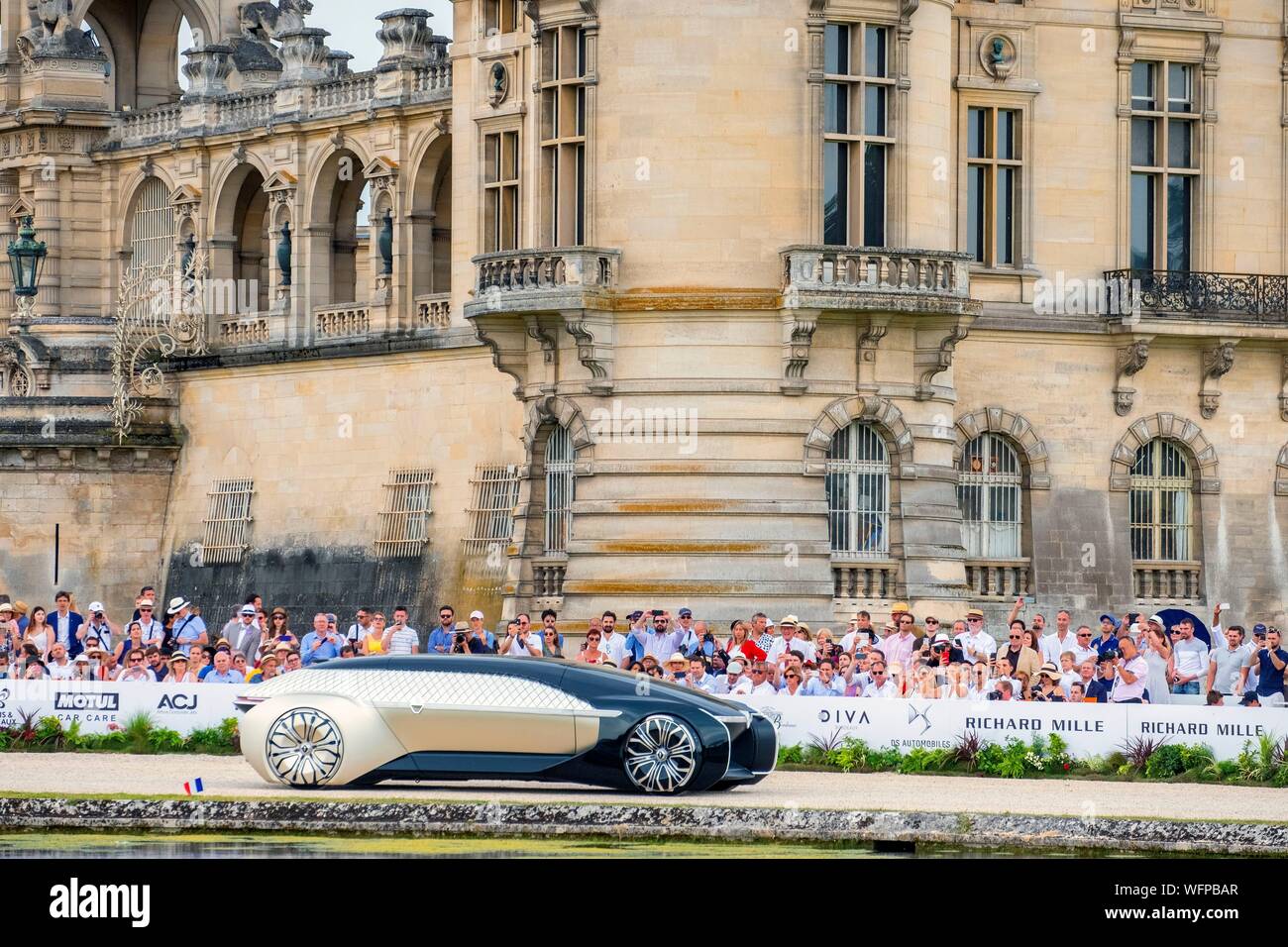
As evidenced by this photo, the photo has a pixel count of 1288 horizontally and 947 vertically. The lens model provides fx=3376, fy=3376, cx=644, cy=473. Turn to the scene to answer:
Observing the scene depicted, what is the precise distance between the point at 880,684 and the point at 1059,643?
388cm

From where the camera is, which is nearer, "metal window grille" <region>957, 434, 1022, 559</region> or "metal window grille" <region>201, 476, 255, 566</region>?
"metal window grille" <region>957, 434, 1022, 559</region>

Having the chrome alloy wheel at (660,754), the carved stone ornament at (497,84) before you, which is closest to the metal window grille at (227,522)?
the carved stone ornament at (497,84)

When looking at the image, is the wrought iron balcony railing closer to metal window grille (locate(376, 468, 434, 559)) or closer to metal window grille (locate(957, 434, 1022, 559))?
metal window grille (locate(957, 434, 1022, 559))

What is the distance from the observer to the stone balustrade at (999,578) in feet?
171

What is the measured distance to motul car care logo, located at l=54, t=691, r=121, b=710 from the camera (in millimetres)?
40188

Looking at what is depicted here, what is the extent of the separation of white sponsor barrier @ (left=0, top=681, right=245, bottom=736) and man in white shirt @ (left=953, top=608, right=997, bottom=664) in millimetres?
8958

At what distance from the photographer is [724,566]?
47.7 m

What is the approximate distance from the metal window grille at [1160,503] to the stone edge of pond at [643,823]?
22366mm

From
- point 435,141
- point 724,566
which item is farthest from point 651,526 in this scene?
point 435,141

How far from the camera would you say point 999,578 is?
172 ft

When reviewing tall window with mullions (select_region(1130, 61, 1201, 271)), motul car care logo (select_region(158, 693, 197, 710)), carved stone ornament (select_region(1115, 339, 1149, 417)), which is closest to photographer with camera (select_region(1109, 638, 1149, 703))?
motul car care logo (select_region(158, 693, 197, 710))

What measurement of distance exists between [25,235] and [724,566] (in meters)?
21.5

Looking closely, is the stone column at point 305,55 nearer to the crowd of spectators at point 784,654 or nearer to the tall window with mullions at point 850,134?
the tall window with mullions at point 850,134

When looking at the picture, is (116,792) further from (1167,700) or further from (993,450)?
(993,450)
